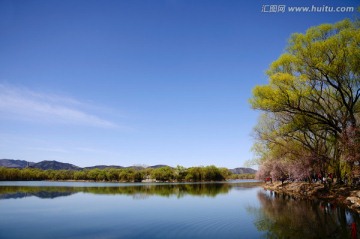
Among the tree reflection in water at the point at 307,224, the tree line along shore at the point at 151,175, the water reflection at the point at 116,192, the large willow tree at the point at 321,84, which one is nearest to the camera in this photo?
the tree reflection in water at the point at 307,224

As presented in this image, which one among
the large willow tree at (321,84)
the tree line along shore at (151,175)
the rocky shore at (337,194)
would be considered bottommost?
the tree line along shore at (151,175)

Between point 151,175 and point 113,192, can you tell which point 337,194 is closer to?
point 113,192

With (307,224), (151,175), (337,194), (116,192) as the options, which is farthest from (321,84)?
(151,175)

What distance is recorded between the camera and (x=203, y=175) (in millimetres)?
151875

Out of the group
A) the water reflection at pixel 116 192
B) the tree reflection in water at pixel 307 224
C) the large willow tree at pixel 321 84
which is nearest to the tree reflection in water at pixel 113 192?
the water reflection at pixel 116 192

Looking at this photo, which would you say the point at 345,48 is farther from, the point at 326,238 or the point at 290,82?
the point at 326,238

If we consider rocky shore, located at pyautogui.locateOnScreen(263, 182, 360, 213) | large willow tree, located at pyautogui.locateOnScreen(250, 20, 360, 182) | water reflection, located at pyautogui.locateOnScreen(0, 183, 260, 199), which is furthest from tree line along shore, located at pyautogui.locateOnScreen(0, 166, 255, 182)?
large willow tree, located at pyautogui.locateOnScreen(250, 20, 360, 182)

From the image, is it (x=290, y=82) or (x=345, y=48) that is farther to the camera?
(x=290, y=82)

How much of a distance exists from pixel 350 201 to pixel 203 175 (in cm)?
12707

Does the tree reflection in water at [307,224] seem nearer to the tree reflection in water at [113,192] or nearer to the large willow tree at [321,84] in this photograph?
the large willow tree at [321,84]

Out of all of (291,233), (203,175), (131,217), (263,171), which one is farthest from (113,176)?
(291,233)

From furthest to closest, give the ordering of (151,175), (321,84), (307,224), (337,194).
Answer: (151,175) < (337,194) < (321,84) < (307,224)

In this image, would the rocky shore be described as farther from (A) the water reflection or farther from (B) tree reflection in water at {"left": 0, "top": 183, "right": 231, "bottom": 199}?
(B) tree reflection in water at {"left": 0, "top": 183, "right": 231, "bottom": 199}

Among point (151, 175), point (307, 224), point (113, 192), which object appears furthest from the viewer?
point (151, 175)
